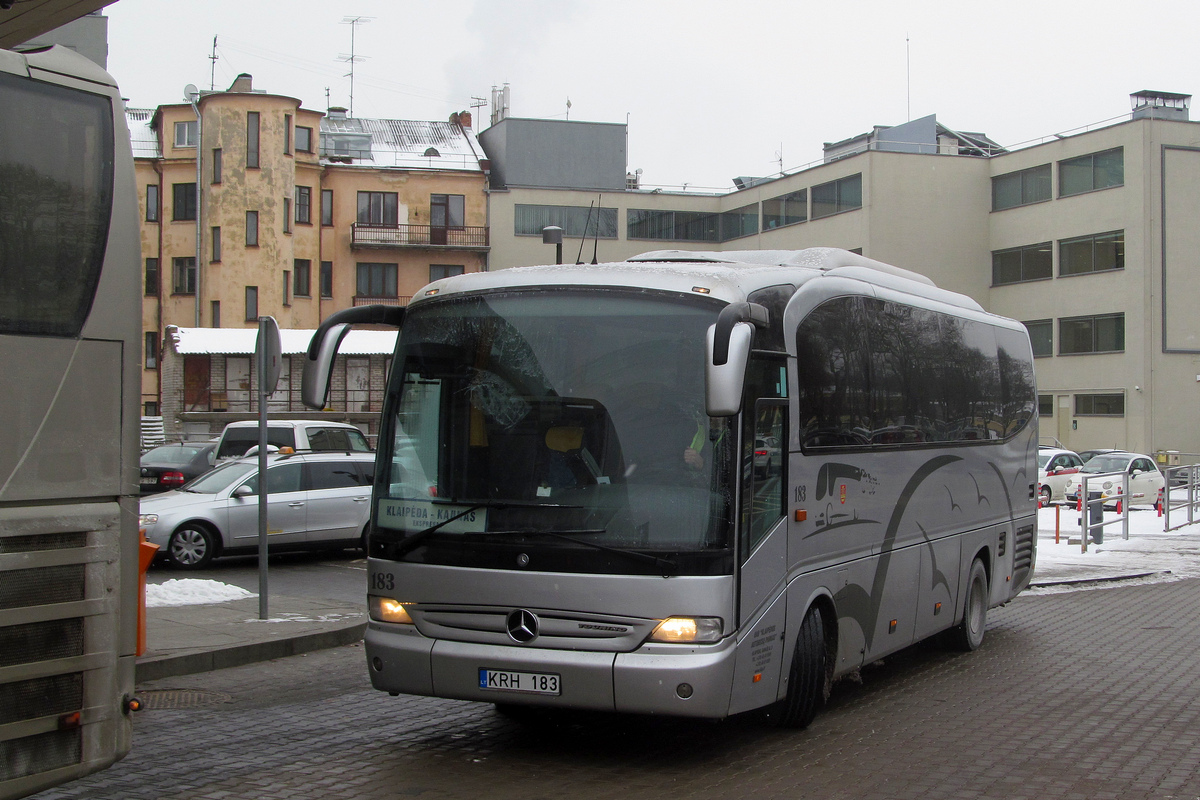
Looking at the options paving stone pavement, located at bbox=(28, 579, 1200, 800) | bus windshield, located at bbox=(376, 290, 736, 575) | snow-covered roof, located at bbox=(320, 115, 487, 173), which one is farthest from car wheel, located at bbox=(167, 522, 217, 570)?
snow-covered roof, located at bbox=(320, 115, 487, 173)

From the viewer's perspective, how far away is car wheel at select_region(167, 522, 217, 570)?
1712 cm

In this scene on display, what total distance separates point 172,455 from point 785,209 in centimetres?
4139

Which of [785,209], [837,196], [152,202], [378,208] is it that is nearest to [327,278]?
[378,208]

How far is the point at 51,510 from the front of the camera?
4.91 meters

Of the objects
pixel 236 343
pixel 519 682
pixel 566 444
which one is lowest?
pixel 519 682

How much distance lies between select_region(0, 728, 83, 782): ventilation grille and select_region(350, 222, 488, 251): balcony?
5791 cm

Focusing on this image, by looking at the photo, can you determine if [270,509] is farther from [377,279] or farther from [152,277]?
[377,279]

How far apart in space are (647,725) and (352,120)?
63.0 metres

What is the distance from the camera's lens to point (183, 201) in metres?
58.8

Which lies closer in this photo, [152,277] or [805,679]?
[805,679]

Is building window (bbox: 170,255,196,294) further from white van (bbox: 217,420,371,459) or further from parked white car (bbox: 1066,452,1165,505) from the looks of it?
parked white car (bbox: 1066,452,1165,505)

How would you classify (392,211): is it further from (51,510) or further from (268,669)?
(51,510)

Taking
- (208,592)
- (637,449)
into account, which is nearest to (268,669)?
(208,592)

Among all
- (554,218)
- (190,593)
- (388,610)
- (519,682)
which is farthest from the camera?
(554,218)
